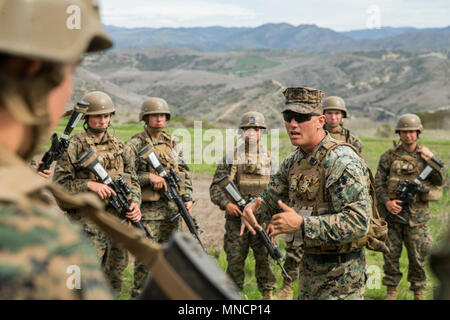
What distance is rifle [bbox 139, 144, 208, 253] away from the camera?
22.5 feet

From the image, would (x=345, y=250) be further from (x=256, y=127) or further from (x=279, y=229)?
(x=256, y=127)

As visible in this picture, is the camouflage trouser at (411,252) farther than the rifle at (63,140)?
Yes

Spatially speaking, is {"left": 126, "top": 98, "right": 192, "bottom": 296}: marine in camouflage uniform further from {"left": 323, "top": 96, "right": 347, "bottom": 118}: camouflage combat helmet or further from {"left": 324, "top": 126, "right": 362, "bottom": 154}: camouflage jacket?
{"left": 323, "top": 96, "right": 347, "bottom": 118}: camouflage combat helmet

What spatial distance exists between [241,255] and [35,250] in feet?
20.1

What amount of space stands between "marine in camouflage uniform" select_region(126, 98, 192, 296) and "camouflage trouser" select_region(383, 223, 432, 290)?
3.18 meters

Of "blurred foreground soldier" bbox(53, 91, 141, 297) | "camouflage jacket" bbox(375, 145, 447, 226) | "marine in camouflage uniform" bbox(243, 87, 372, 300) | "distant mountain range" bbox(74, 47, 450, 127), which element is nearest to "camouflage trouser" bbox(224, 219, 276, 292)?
"blurred foreground soldier" bbox(53, 91, 141, 297)

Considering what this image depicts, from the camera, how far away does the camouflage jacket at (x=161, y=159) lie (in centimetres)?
706

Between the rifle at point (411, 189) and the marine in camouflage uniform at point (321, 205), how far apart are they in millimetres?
3591

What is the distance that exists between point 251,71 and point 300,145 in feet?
409

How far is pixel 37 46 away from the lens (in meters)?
1.42

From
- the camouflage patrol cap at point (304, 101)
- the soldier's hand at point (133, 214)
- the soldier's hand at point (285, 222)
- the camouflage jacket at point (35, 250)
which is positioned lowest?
the soldier's hand at point (133, 214)

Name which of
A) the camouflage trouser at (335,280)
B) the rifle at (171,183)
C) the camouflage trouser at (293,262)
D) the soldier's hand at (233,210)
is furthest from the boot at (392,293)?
the camouflage trouser at (335,280)

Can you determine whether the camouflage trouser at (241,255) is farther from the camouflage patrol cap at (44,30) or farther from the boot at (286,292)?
the camouflage patrol cap at (44,30)

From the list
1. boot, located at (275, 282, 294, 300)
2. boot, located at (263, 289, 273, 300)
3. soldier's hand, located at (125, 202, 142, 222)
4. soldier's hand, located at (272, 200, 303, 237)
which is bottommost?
boot, located at (263, 289, 273, 300)
